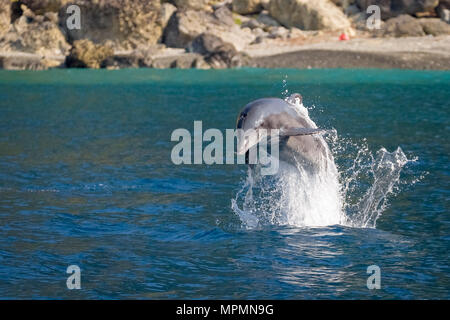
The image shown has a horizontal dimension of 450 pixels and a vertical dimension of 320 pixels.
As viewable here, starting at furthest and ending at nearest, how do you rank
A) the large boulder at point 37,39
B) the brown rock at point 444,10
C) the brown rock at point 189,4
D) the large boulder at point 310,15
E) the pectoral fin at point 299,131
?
1. the brown rock at point 189,4
2. the large boulder at point 37,39
3. the large boulder at point 310,15
4. the brown rock at point 444,10
5. the pectoral fin at point 299,131

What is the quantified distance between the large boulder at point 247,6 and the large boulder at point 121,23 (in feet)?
26.0

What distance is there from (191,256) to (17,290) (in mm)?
2446

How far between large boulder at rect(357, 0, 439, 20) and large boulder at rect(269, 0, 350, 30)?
3.07 m

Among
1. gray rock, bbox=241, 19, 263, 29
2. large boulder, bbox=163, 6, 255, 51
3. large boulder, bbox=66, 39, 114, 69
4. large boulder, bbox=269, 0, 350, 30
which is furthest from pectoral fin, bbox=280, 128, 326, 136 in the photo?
gray rock, bbox=241, 19, 263, 29

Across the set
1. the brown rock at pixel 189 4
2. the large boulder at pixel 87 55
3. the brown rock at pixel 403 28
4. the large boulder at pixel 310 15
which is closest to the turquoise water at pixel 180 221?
the large boulder at pixel 87 55

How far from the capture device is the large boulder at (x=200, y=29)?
5862 cm

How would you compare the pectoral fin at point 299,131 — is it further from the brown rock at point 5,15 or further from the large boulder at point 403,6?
the brown rock at point 5,15

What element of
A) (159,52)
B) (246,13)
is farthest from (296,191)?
(246,13)

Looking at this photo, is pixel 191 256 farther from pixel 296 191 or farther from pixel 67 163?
pixel 67 163

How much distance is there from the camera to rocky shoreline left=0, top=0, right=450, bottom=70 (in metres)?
50.9

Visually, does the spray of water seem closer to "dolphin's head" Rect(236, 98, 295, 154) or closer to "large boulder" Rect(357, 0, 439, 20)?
"dolphin's head" Rect(236, 98, 295, 154)

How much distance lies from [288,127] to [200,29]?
1920 inches

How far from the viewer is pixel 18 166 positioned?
55.4 ft

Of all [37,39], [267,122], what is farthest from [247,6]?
[267,122]
